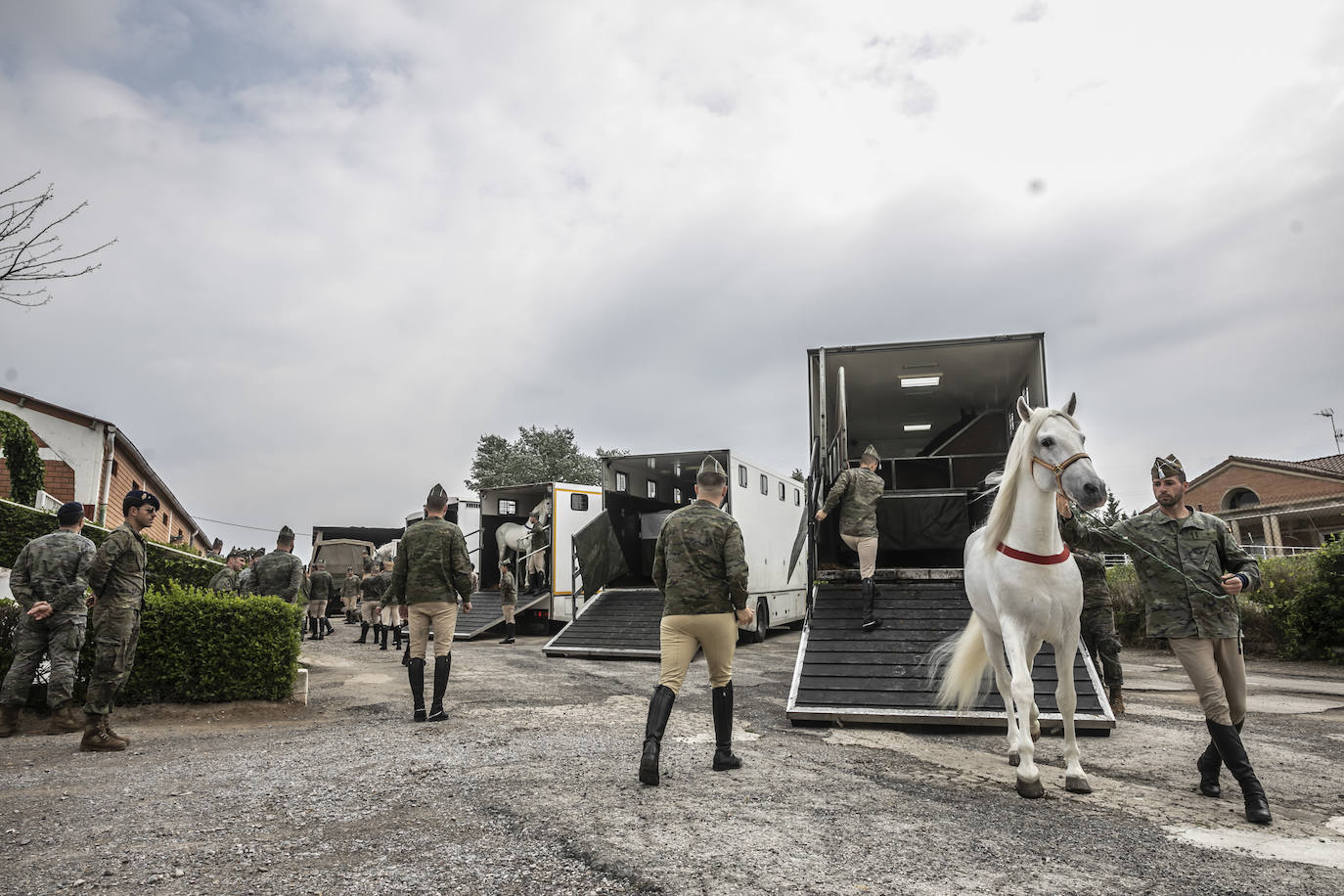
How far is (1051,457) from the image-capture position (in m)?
4.13

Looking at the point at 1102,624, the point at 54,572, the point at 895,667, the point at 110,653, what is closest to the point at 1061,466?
the point at 895,667

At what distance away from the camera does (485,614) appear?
14570mm

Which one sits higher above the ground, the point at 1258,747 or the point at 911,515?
the point at 911,515

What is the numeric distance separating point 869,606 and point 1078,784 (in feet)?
9.77

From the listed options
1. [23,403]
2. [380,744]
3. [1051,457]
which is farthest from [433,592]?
[23,403]

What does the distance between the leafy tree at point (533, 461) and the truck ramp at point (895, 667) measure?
37422mm

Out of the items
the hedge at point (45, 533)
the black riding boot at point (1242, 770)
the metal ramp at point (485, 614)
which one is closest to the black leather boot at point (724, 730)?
the black riding boot at point (1242, 770)

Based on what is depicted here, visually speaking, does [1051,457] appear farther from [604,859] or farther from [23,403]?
[23,403]

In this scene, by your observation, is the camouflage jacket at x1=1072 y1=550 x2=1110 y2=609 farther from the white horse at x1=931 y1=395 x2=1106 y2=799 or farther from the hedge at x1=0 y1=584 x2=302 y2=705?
the hedge at x1=0 y1=584 x2=302 y2=705

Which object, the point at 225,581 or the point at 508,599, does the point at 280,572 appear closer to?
the point at 225,581

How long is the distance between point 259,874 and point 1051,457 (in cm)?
409

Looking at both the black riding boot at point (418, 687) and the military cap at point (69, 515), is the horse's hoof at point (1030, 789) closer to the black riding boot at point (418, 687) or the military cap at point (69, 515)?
the black riding boot at point (418, 687)

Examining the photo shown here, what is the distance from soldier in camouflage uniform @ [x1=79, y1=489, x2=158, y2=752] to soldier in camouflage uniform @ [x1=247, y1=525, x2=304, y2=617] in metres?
4.18

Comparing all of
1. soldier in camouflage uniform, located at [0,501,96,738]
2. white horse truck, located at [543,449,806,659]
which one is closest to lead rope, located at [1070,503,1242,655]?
soldier in camouflage uniform, located at [0,501,96,738]
